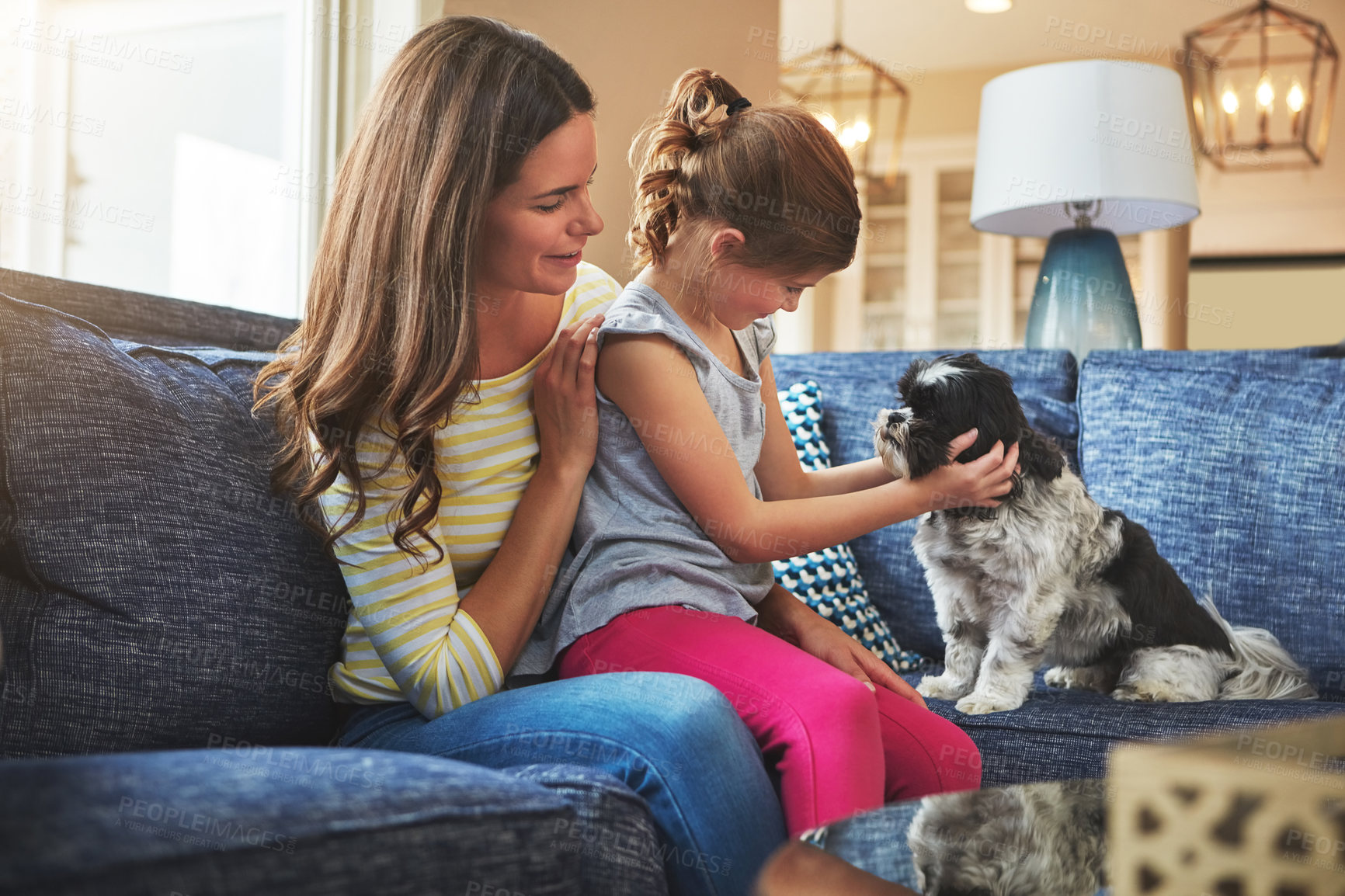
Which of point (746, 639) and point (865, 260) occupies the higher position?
point (865, 260)

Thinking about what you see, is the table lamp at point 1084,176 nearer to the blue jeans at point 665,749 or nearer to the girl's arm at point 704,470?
the girl's arm at point 704,470

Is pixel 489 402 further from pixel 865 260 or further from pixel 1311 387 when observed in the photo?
pixel 865 260

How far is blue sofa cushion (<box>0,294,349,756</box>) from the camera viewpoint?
992mm

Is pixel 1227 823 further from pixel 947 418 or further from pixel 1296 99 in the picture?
pixel 1296 99

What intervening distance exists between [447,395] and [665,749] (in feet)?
1.42

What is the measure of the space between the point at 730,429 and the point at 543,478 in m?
0.27

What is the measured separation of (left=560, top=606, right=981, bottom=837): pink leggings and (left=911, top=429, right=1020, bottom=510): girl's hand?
0.26 m

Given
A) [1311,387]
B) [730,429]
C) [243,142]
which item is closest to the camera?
[730,429]

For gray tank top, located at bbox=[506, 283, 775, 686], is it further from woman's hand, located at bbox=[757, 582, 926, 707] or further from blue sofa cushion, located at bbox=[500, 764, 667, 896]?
blue sofa cushion, located at bbox=[500, 764, 667, 896]

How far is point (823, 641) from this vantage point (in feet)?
4.29

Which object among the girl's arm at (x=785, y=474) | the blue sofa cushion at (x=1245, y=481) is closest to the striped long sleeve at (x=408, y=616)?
the girl's arm at (x=785, y=474)

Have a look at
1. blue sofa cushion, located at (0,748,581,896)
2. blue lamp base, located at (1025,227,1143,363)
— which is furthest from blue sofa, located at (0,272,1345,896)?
blue lamp base, located at (1025,227,1143,363)

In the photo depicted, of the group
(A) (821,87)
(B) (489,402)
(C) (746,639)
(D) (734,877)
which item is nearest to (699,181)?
(B) (489,402)

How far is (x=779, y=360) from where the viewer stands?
2.19 meters
